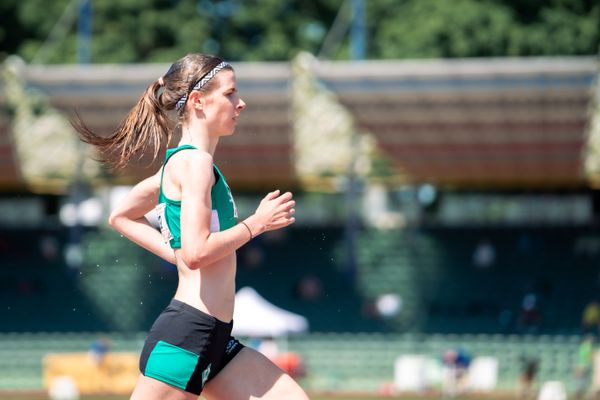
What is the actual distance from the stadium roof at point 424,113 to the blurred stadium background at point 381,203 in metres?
0.06

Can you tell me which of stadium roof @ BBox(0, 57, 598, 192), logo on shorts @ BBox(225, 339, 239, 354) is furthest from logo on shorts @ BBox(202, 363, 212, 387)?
stadium roof @ BBox(0, 57, 598, 192)

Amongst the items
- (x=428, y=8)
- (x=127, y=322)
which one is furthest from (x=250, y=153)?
(x=428, y=8)

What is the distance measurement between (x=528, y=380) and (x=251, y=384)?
16841 mm

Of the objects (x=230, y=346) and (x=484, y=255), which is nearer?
(x=230, y=346)

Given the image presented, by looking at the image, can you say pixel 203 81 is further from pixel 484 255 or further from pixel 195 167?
pixel 484 255

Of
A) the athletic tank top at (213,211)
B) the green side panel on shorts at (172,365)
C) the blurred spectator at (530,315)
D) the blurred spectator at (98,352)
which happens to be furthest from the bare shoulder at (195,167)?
the blurred spectator at (530,315)

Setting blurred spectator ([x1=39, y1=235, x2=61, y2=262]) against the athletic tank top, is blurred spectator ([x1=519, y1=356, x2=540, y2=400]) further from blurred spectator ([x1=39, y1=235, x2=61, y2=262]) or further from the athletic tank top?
the athletic tank top

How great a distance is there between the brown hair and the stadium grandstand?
19.6m

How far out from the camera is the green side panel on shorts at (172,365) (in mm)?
4480

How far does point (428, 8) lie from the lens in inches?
1528

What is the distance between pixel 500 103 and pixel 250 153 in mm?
6676

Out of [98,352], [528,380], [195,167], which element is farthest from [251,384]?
[98,352]

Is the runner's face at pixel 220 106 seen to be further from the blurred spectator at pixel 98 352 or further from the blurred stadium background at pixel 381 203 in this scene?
the blurred spectator at pixel 98 352

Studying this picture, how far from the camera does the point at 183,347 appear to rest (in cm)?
450
